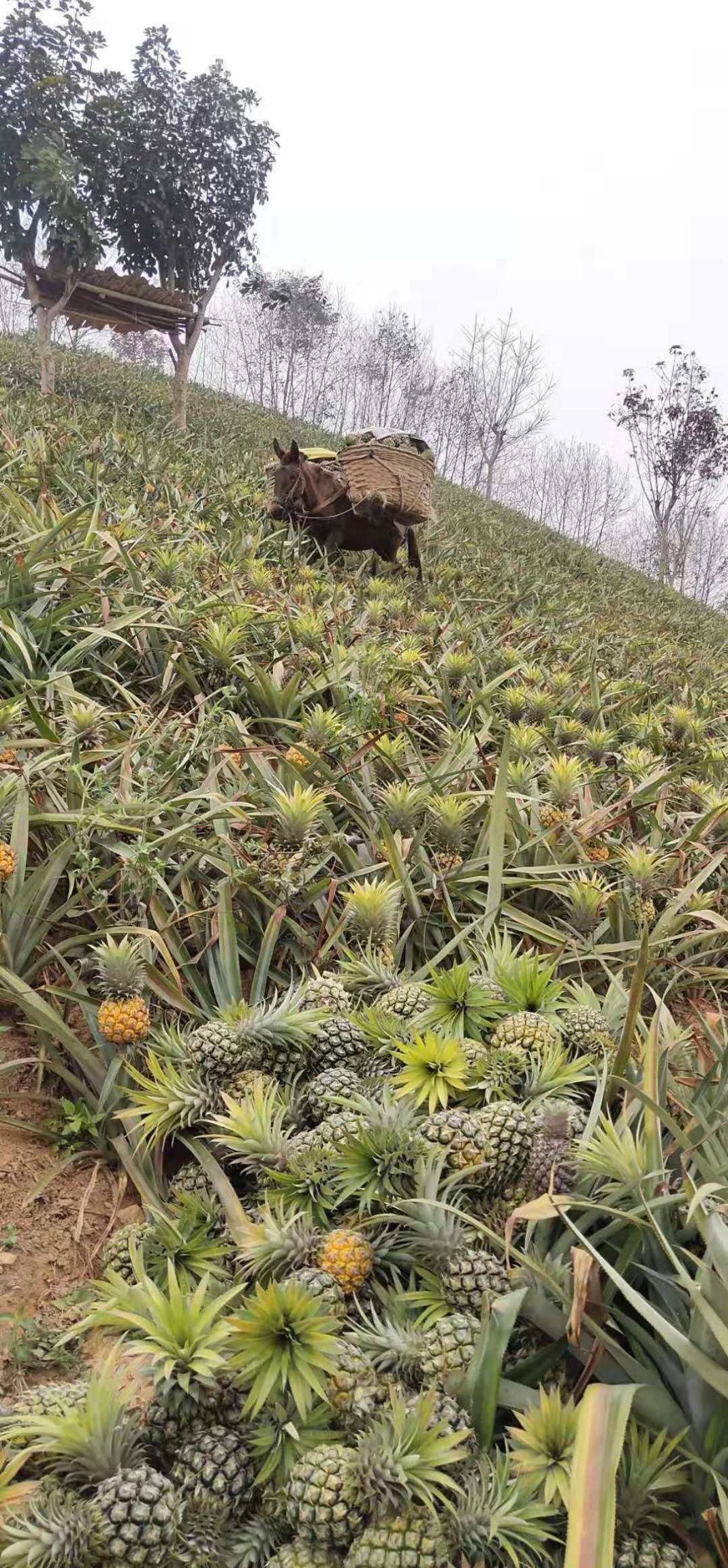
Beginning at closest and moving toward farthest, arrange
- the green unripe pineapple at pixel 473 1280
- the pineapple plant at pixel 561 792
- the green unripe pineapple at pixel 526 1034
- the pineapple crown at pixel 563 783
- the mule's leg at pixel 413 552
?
the green unripe pineapple at pixel 473 1280 → the green unripe pineapple at pixel 526 1034 → the pineapple plant at pixel 561 792 → the pineapple crown at pixel 563 783 → the mule's leg at pixel 413 552

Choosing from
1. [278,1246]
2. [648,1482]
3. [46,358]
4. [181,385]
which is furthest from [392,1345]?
[181,385]

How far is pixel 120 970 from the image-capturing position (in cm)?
143

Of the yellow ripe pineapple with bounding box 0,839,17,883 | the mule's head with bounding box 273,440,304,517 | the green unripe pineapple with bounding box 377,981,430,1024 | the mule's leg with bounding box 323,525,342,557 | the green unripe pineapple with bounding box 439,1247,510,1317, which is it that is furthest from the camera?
the mule's leg with bounding box 323,525,342,557

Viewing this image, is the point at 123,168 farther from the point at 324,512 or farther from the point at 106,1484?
the point at 106,1484

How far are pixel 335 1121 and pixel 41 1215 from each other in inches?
21.6

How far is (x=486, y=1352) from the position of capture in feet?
2.86

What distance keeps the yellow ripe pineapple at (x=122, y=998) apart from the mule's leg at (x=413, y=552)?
4531 mm

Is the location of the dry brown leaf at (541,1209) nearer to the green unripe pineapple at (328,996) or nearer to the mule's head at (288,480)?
the green unripe pineapple at (328,996)

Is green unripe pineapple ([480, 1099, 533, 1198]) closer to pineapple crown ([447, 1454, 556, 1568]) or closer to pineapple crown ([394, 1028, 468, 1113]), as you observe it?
pineapple crown ([394, 1028, 468, 1113])

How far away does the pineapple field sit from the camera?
0.81 metres

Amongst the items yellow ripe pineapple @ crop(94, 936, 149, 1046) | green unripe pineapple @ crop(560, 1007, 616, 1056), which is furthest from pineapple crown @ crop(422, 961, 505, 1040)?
yellow ripe pineapple @ crop(94, 936, 149, 1046)

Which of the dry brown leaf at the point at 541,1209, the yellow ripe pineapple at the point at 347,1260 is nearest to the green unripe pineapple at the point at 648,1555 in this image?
the dry brown leaf at the point at 541,1209

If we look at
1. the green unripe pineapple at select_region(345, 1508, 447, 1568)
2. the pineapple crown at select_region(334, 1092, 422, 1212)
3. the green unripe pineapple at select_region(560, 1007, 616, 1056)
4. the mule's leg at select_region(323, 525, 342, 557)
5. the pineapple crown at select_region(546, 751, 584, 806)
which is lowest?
the green unripe pineapple at select_region(345, 1508, 447, 1568)

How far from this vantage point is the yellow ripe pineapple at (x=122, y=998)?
1.40 m
